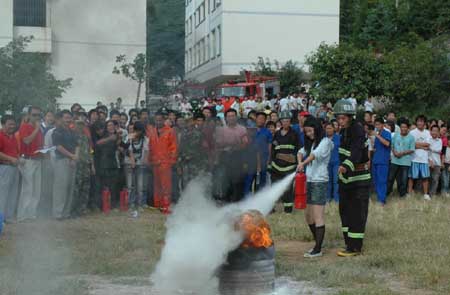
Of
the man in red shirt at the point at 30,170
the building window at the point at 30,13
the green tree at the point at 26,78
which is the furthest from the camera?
the man in red shirt at the point at 30,170

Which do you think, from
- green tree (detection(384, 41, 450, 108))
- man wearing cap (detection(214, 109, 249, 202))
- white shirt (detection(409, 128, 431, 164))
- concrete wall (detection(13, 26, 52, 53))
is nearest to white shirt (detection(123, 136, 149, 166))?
man wearing cap (detection(214, 109, 249, 202))

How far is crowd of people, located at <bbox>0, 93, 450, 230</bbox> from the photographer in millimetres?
11281

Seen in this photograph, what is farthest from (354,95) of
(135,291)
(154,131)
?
(135,291)

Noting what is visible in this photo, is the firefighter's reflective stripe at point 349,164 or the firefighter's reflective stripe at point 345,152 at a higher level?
the firefighter's reflective stripe at point 345,152

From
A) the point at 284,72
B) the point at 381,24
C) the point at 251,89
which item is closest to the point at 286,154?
the point at 251,89

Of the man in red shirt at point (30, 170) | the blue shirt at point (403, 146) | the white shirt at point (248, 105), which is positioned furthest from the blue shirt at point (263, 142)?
the white shirt at point (248, 105)

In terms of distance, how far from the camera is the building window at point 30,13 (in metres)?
4.11

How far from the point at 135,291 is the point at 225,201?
419 centimetres

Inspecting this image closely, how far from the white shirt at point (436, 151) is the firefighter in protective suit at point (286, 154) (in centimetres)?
400

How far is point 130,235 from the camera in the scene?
1005 centimetres

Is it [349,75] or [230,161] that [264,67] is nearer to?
[349,75]

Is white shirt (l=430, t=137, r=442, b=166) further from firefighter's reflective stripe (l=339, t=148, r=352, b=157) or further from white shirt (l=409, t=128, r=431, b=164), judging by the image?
firefighter's reflective stripe (l=339, t=148, r=352, b=157)

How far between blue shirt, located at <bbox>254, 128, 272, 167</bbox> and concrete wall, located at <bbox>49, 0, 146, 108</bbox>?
8433mm

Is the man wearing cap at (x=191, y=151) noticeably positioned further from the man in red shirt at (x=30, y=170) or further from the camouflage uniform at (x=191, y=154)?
the man in red shirt at (x=30, y=170)
